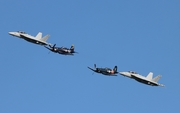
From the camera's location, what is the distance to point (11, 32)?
19375cm

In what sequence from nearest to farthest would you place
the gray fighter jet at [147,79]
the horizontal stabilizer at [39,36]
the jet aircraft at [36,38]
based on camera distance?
1. the gray fighter jet at [147,79]
2. the jet aircraft at [36,38]
3. the horizontal stabilizer at [39,36]

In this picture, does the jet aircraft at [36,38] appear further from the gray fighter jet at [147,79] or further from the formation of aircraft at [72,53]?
the gray fighter jet at [147,79]

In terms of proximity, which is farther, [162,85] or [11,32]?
[11,32]

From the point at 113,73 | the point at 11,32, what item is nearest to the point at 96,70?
the point at 113,73

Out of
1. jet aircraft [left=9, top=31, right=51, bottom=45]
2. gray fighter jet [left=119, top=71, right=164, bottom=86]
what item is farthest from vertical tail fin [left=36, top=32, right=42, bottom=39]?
gray fighter jet [left=119, top=71, right=164, bottom=86]

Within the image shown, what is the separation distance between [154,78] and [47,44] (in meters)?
39.7

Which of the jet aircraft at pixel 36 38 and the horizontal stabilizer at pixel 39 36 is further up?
the horizontal stabilizer at pixel 39 36

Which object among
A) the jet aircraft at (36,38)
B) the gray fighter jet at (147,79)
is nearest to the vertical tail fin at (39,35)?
the jet aircraft at (36,38)

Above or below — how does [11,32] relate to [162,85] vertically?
above

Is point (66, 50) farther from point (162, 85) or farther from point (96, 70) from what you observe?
point (162, 85)

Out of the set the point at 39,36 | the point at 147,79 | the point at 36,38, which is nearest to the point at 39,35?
the point at 39,36

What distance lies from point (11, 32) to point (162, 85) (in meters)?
58.8

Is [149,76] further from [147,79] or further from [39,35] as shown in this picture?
[39,35]

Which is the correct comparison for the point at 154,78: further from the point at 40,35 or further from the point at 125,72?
the point at 40,35
